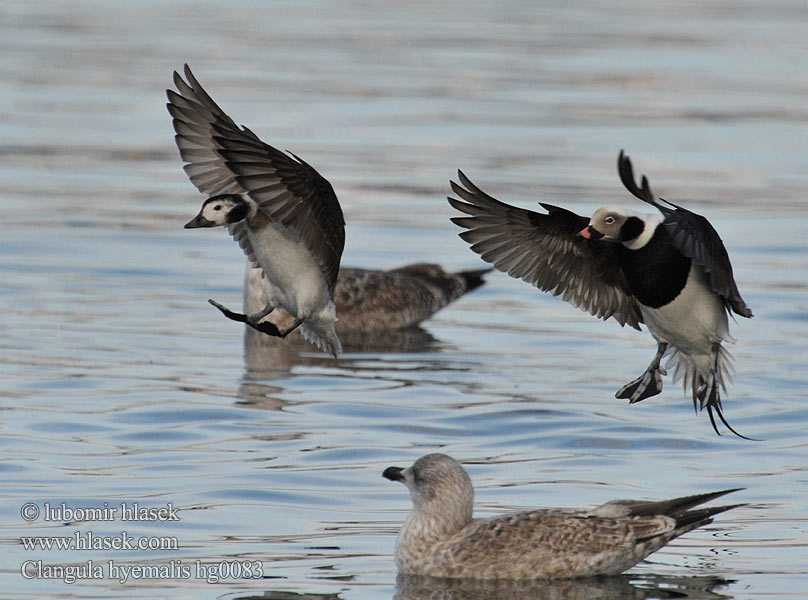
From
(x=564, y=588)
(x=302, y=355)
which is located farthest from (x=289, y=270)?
(x=302, y=355)

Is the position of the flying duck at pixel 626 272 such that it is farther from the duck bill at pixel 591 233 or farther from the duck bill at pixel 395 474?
the duck bill at pixel 395 474

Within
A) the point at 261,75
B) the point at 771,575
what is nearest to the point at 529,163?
the point at 261,75

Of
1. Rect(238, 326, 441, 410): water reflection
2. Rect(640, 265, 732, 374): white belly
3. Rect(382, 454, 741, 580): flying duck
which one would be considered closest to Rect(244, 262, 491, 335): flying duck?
Rect(238, 326, 441, 410): water reflection

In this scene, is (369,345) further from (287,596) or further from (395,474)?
(287,596)

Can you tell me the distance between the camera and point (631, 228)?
8547mm

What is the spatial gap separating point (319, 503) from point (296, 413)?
2001mm

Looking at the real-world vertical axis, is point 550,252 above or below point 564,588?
above

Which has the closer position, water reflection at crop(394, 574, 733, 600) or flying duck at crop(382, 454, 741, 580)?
water reflection at crop(394, 574, 733, 600)

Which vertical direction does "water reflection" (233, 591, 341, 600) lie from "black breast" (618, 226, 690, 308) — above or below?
below

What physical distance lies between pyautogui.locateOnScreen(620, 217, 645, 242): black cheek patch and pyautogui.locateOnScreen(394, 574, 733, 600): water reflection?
1788 millimetres

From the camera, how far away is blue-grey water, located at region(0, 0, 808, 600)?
8096 mm

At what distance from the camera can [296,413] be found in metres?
10.6

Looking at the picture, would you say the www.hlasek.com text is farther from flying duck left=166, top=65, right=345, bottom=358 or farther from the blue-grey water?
flying duck left=166, top=65, right=345, bottom=358

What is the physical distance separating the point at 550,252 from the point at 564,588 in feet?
7.35
